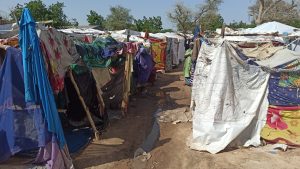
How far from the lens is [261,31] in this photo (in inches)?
663

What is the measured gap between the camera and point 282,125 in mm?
7387

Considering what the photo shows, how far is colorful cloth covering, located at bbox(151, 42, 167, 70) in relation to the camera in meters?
20.9

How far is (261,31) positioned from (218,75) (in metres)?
10.3

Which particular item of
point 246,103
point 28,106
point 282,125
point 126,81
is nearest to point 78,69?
point 28,106

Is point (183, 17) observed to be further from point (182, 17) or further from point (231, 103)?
point (231, 103)

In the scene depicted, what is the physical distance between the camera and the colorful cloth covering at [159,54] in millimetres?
20938

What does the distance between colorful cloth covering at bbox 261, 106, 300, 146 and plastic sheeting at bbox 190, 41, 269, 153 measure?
133 millimetres

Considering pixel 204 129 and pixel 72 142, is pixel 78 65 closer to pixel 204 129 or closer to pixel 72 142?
pixel 72 142

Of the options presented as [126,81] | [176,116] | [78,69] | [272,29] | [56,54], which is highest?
[272,29]

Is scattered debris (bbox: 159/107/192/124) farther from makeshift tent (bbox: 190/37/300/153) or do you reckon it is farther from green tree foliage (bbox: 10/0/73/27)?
green tree foliage (bbox: 10/0/73/27)

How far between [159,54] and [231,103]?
14.1 m

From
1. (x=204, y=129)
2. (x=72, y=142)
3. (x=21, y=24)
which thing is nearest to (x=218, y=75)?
(x=204, y=129)

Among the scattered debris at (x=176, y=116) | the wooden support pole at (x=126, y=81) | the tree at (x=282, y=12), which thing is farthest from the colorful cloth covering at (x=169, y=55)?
the tree at (x=282, y=12)

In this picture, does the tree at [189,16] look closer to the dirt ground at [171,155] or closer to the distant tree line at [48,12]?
the distant tree line at [48,12]
